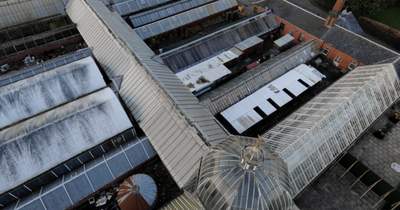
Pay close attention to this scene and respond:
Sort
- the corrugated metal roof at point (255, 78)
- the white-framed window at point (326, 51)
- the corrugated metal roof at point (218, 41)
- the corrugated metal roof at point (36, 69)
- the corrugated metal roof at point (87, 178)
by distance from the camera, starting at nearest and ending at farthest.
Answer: the corrugated metal roof at point (87, 178) < the corrugated metal roof at point (36, 69) < the corrugated metal roof at point (255, 78) < the corrugated metal roof at point (218, 41) < the white-framed window at point (326, 51)

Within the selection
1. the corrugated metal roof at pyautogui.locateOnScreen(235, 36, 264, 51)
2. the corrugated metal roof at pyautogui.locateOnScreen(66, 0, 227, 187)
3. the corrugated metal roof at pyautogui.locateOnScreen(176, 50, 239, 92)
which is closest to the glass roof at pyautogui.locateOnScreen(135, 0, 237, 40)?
the corrugated metal roof at pyautogui.locateOnScreen(66, 0, 227, 187)

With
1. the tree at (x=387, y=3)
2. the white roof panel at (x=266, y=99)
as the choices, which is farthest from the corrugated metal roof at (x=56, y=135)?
the tree at (x=387, y=3)

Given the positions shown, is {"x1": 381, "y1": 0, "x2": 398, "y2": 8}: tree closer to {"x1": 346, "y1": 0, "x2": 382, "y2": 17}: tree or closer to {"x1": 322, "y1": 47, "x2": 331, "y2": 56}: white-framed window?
{"x1": 346, "y1": 0, "x2": 382, "y2": 17}: tree

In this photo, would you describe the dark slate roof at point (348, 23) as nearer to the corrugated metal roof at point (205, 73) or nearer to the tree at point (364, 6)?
the tree at point (364, 6)

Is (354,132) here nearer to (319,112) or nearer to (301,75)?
(319,112)

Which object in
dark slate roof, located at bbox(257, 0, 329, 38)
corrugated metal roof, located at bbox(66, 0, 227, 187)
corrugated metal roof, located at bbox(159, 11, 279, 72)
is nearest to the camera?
corrugated metal roof, located at bbox(66, 0, 227, 187)

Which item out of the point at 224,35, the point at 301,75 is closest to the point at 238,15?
the point at 224,35

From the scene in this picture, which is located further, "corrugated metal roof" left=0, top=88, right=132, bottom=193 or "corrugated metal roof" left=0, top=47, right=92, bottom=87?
"corrugated metal roof" left=0, top=47, right=92, bottom=87
